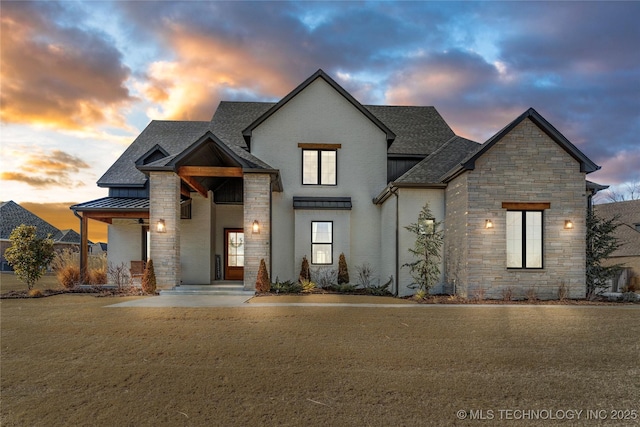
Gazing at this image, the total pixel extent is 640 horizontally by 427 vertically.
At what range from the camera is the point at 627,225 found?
81.7ft

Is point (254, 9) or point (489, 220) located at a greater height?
point (254, 9)

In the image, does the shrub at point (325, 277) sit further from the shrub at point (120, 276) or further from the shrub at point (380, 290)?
the shrub at point (120, 276)

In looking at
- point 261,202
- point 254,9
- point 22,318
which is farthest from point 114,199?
point 254,9

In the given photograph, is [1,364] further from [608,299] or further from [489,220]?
[608,299]

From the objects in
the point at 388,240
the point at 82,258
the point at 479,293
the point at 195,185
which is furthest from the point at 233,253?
the point at 479,293

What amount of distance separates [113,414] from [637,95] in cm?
2735

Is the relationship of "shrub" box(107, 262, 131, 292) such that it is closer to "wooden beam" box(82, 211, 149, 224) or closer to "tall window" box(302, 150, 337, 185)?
"wooden beam" box(82, 211, 149, 224)

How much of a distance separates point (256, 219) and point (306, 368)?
891 centimetres

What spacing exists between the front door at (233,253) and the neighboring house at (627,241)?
17.9 meters

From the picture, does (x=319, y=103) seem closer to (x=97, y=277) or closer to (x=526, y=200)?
(x=526, y=200)

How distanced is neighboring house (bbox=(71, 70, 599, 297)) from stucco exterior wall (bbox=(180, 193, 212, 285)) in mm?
45

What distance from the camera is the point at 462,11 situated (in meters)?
13.7

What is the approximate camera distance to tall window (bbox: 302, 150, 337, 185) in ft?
55.4

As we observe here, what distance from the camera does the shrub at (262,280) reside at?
13172 mm
